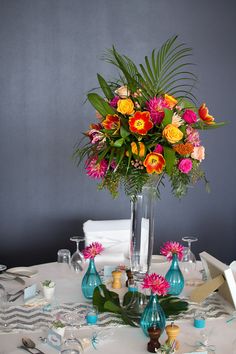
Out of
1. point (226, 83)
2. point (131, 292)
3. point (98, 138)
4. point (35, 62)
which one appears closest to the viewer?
point (98, 138)

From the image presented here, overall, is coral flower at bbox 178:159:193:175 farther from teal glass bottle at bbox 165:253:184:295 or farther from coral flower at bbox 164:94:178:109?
teal glass bottle at bbox 165:253:184:295

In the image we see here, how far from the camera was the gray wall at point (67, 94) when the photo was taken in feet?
11.5

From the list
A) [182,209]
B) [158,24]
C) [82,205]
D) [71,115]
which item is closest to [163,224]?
[182,209]

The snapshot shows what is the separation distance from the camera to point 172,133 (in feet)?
5.64

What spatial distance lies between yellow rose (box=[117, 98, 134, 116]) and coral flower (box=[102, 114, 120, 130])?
54mm

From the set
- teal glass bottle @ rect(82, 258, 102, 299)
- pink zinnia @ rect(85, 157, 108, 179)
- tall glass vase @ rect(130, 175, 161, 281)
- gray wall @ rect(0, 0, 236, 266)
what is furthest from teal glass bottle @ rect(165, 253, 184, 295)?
gray wall @ rect(0, 0, 236, 266)

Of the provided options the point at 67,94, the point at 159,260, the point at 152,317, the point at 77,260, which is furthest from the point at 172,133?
the point at 67,94

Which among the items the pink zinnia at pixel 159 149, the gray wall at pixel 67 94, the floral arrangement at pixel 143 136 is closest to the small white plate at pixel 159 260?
the floral arrangement at pixel 143 136

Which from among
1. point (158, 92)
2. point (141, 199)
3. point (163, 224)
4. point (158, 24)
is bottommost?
point (163, 224)

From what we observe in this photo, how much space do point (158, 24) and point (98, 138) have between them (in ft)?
6.94

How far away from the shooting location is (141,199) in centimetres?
188

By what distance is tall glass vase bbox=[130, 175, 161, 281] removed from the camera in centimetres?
187

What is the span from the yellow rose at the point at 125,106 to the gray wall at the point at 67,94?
6.11 feet

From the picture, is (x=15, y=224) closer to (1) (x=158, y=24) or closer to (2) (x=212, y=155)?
(2) (x=212, y=155)
